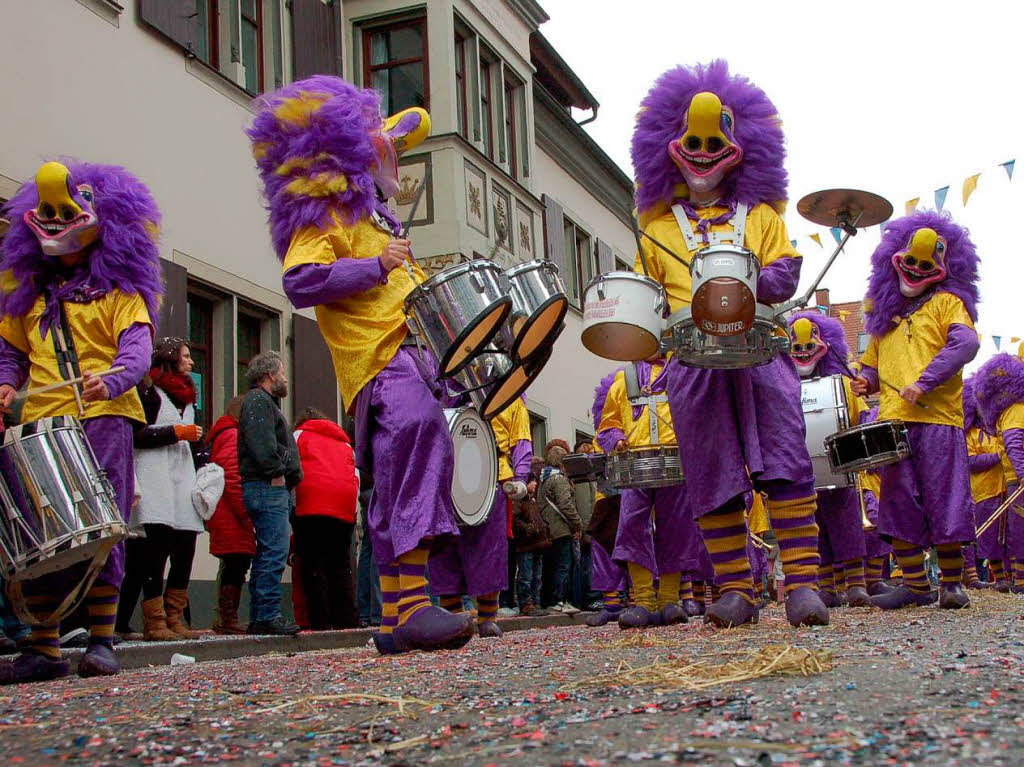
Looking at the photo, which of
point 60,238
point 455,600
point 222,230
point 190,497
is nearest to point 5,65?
point 222,230

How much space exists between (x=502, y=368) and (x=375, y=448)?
937 mm

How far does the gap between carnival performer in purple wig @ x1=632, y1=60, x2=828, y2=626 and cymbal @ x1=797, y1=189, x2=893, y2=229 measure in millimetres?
165

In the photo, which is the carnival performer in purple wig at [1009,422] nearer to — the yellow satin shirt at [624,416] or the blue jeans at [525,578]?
the blue jeans at [525,578]

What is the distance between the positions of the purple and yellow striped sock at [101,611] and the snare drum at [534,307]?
181 centimetres

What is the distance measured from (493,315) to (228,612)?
4.61 metres

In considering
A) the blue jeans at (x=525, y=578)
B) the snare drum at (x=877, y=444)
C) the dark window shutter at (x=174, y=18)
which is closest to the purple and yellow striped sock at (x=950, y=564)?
the snare drum at (x=877, y=444)

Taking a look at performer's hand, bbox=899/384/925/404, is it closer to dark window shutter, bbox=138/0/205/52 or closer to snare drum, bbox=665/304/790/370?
snare drum, bbox=665/304/790/370

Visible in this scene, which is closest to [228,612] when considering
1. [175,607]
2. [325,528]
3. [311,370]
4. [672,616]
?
[175,607]

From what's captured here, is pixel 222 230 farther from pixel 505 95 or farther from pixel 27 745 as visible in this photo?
pixel 27 745

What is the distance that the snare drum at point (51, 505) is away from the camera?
4441 mm

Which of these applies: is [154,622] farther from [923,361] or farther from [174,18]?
[174,18]

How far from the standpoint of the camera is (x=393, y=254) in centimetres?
490

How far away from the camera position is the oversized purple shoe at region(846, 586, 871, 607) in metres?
8.63

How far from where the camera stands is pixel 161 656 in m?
6.71
